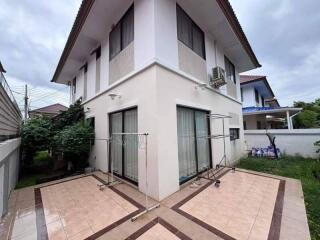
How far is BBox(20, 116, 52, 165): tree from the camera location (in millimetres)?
6844

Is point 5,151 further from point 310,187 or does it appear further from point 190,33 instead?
point 310,187

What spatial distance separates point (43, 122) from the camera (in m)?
7.55

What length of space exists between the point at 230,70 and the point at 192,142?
600 centimetres

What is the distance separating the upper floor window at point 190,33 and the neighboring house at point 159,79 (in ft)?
0.10

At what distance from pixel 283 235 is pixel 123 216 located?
2858 millimetres

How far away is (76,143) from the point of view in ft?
20.5

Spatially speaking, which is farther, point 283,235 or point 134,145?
point 134,145

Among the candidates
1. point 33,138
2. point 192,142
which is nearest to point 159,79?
point 192,142

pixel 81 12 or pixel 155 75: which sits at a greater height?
pixel 81 12

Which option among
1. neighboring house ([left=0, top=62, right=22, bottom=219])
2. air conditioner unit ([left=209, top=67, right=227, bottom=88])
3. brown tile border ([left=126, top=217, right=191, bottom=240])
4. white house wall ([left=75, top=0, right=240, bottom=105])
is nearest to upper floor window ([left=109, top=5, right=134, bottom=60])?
white house wall ([left=75, top=0, right=240, bottom=105])

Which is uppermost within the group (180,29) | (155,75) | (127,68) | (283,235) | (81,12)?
(81,12)

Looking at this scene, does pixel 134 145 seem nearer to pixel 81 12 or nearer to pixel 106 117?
pixel 106 117

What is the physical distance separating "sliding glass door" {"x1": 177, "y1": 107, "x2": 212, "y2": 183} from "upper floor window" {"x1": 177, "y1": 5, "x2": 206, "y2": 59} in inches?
94.1

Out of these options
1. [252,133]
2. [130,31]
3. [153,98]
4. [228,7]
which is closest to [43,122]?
[130,31]
